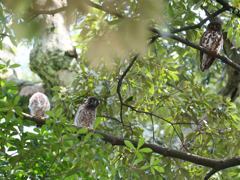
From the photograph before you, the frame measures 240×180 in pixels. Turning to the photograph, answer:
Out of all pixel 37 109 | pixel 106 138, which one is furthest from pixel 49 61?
pixel 106 138

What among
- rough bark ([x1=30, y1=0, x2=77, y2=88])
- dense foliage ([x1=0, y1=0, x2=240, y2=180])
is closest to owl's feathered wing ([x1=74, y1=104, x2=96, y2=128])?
dense foliage ([x1=0, y1=0, x2=240, y2=180])

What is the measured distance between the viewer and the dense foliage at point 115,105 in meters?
0.93

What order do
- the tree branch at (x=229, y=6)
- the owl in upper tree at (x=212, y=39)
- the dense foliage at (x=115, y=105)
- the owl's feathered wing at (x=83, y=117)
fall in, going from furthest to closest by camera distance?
the owl in upper tree at (x=212, y=39) → the owl's feathered wing at (x=83, y=117) → the tree branch at (x=229, y=6) → the dense foliage at (x=115, y=105)

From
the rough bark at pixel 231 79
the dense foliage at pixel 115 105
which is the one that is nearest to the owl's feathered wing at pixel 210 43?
the rough bark at pixel 231 79

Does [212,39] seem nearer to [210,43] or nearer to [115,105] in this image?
[210,43]

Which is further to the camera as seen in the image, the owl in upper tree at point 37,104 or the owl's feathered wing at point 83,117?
the owl in upper tree at point 37,104

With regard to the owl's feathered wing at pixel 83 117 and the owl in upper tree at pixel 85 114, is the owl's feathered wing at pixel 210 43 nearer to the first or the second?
the owl in upper tree at pixel 85 114

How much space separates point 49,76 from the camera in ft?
14.7

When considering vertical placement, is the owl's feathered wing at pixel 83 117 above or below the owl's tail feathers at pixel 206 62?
below

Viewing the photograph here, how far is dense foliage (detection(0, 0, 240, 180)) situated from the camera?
931 mm

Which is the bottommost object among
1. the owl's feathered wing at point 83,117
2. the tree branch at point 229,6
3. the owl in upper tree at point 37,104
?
the owl's feathered wing at point 83,117

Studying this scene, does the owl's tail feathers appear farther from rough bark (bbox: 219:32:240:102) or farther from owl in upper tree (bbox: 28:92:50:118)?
owl in upper tree (bbox: 28:92:50:118)

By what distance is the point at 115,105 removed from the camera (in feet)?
10.0

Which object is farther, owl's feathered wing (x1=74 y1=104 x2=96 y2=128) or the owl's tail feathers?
the owl's tail feathers
